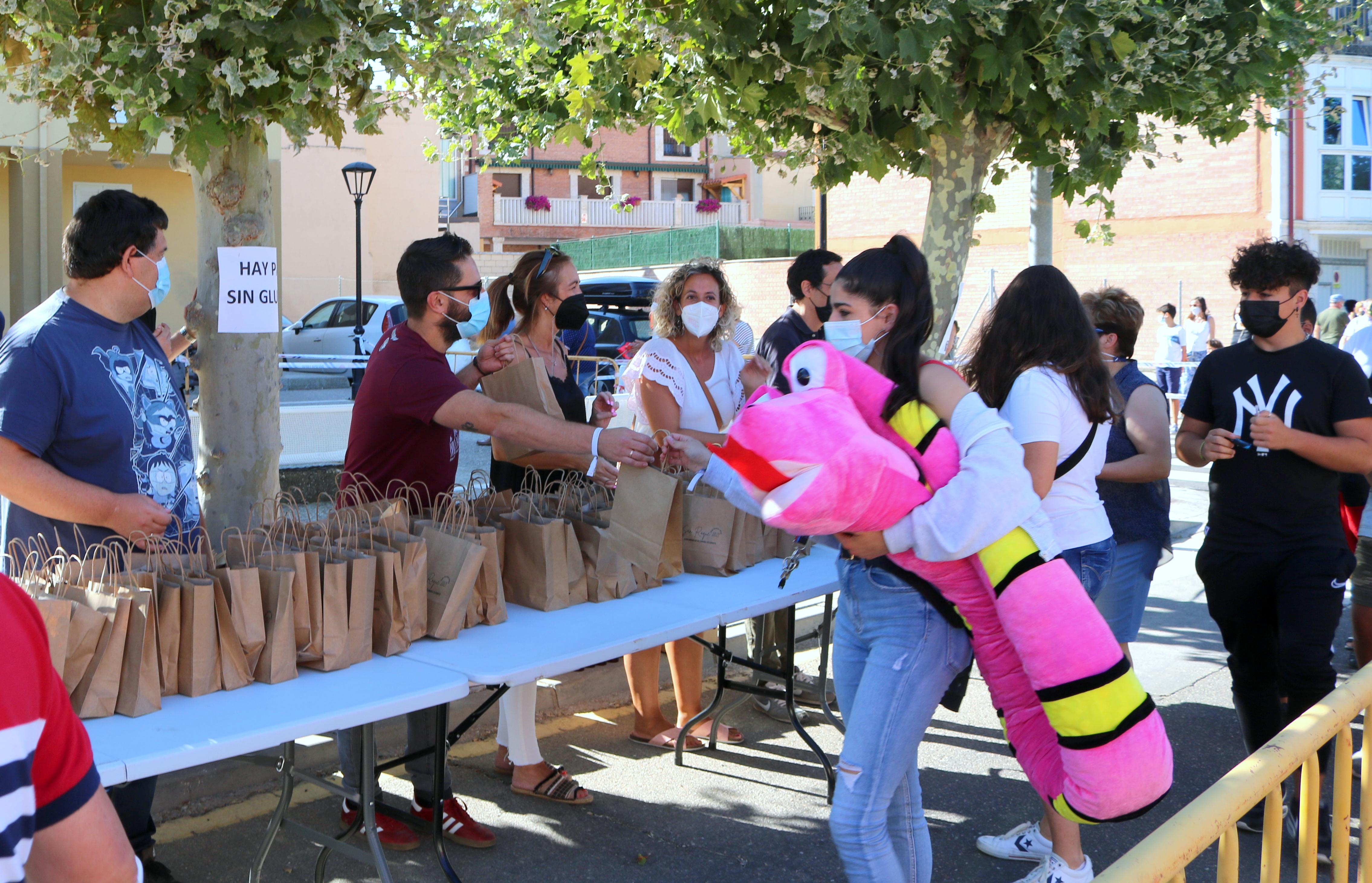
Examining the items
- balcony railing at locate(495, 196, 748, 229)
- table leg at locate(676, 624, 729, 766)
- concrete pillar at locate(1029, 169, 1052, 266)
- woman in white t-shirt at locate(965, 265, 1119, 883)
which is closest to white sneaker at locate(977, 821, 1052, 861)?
woman in white t-shirt at locate(965, 265, 1119, 883)

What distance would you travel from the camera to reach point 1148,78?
15.1ft

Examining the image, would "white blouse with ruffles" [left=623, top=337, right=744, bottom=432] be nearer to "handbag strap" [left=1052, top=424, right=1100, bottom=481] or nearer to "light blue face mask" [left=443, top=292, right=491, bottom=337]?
"light blue face mask" [left=443, top=292, right=491, bottom=337]

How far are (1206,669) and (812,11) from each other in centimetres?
400

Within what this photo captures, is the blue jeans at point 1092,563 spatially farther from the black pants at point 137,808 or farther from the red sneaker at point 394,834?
the black pants at point 137,808

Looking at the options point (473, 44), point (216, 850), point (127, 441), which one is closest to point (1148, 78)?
point (473, 44)

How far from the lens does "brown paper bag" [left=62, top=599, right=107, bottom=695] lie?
2537mm

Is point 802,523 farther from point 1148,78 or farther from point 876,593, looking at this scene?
point 1148,78

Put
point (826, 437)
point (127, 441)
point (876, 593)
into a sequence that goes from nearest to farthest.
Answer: point (826, 437), point (876, 593), point (127, 441)

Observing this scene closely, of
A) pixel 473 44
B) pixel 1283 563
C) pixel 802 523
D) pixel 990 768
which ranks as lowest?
pixel 990 768

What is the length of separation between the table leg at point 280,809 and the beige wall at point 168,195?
40.6 ft

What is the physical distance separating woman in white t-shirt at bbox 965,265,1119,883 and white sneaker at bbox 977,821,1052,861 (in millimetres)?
250

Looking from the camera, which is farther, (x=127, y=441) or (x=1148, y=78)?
(x=1148, y=78)

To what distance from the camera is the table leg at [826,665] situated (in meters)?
4.70

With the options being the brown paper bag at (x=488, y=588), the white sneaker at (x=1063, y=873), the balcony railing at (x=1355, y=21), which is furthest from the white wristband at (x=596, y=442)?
the balcony railing at (x=1355, y=21)
